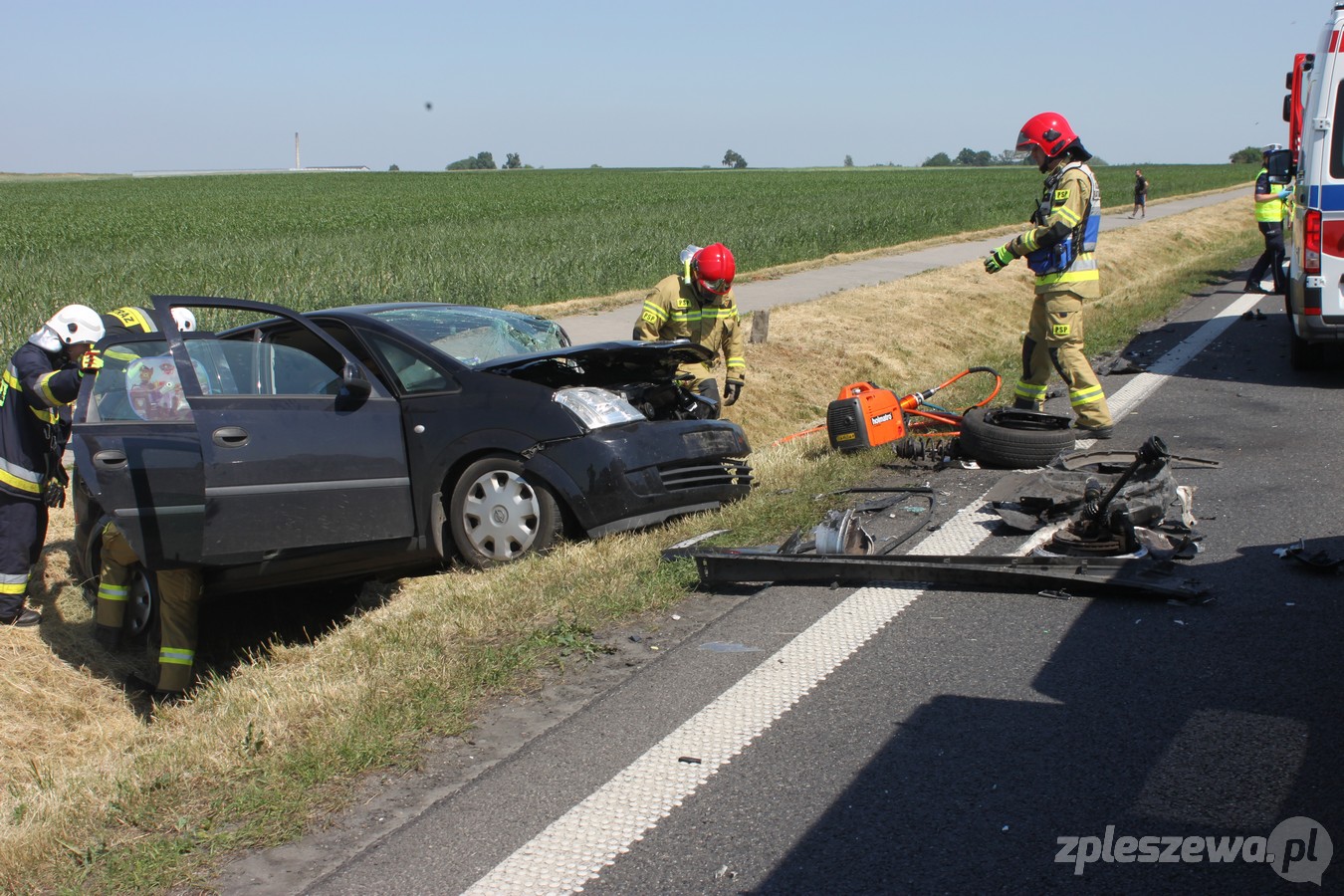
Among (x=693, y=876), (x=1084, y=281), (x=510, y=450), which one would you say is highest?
(x=1084, y=281)

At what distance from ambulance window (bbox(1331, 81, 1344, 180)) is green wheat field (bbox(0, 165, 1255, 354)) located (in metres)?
11.5

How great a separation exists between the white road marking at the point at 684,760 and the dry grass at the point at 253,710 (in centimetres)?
70

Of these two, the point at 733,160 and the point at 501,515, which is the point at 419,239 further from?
the point at 733,160

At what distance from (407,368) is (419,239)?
75.0 ft

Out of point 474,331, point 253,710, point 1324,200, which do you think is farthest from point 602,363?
point 1324,200

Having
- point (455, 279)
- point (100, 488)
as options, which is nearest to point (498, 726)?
point (100, 488)

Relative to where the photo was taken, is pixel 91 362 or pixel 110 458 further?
pixel 91 362

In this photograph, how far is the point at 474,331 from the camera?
708cm

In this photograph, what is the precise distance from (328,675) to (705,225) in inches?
1054

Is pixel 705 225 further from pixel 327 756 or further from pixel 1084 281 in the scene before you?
pixel 327 756

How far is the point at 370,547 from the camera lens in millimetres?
6070

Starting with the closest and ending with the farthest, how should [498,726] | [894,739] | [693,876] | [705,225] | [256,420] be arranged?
[693,876]
[894,739]
[498,726]
[256,420]
[705,225]

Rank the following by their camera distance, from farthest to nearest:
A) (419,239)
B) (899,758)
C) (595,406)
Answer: (419,239) < (595,406) < (899,758)

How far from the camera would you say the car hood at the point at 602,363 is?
639 cm
